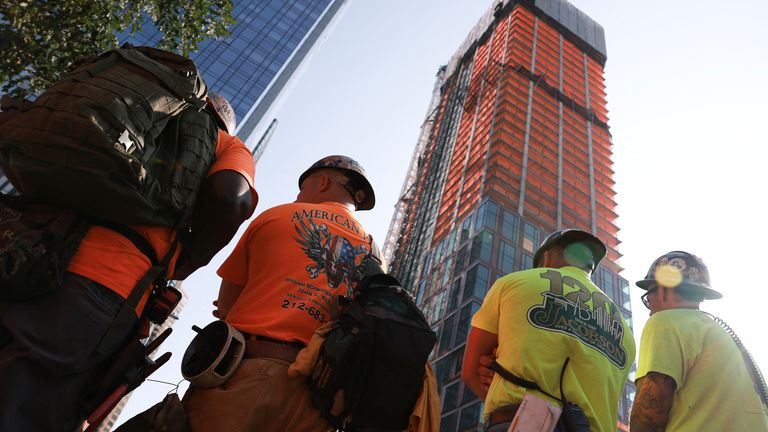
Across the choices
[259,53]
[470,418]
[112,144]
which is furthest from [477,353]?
[259,53]

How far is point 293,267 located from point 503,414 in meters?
1.36

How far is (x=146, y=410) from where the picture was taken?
1.93 meters

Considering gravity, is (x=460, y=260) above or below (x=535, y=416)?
above

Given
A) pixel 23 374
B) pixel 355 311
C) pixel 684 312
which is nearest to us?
pixel 23 374

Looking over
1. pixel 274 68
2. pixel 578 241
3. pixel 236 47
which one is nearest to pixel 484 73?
pixel 274 68

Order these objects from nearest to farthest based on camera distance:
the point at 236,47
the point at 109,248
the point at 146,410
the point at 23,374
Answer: the point at 23,374, the point at 109,248, the point at 146,410, the point at 236,47

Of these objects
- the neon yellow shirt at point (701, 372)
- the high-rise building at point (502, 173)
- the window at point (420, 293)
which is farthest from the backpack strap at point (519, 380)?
the window at point (420, 293)

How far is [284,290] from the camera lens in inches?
89.3

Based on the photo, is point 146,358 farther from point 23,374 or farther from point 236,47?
point 236,47

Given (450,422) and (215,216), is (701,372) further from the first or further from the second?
(450,422)

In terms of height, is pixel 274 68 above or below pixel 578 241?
above

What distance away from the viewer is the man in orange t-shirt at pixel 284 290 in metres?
1.92

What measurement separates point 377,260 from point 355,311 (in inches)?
24.3

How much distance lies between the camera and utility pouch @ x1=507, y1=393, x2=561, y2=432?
7.52 feet
